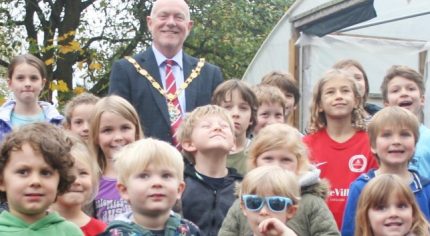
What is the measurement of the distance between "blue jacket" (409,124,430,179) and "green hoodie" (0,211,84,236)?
8.28 feet

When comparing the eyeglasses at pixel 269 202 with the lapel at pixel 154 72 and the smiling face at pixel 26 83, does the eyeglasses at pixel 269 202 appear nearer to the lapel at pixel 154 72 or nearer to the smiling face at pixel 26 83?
the lapel at pixel 154 72

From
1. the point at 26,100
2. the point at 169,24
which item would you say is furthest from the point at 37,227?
the point at 26,100

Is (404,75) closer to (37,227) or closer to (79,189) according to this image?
(79,189)

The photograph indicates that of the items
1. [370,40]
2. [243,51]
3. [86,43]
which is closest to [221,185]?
[370,40]

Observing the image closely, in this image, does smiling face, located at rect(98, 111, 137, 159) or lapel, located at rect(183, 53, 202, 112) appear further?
lapel, located at rect(183, 53, 202, 112)

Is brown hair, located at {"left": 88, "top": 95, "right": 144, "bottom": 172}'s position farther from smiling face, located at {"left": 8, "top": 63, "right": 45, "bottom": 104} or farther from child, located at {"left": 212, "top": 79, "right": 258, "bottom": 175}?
smiling face, located at {"left": 8, "top": 63, "right": 45, "bottom": 104}

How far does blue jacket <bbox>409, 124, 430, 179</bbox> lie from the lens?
17.9ft

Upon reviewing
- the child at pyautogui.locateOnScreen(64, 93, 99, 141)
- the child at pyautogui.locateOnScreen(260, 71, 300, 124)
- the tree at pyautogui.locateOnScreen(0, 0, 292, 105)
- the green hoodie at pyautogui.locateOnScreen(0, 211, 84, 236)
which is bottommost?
the green hoodie at pyautogui.locateOnScreen(0, 211, 84, 236)

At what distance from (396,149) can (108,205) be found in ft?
5.90

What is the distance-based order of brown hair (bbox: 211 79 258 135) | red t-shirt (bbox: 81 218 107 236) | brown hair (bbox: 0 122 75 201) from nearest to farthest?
1. brown hair (bbox: 0 122 75 201)
2. red t-shirt (bbox: 81 218 107 236)
3. brown hair (bbox: 211 79 258 135)

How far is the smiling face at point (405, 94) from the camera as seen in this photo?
590 cm

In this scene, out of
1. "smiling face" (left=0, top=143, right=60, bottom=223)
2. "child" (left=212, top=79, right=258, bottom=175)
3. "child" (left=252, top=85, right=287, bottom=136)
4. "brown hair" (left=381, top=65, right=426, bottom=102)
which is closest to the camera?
"smiling face" (left=0, top=143, right=60, bottom=223)

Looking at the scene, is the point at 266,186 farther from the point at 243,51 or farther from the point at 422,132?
the point at 243,51

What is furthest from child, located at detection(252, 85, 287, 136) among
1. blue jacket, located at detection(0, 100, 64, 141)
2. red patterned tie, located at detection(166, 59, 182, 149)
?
blue jacket, located at detection(0, 100, 64, 141)
